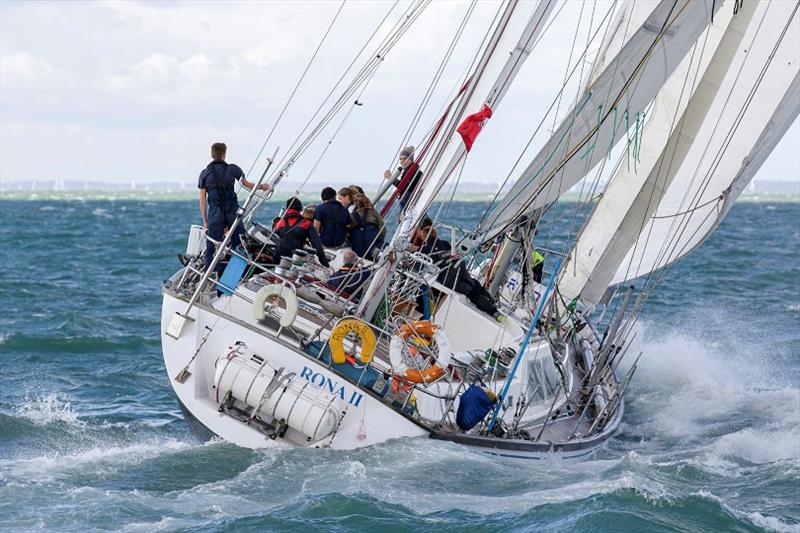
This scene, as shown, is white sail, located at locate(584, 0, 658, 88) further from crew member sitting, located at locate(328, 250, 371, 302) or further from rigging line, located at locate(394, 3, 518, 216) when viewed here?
crew member sitting, located at locate(328, 250, 371, 302)

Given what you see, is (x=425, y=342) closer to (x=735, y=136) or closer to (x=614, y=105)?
(x=614, y=105)

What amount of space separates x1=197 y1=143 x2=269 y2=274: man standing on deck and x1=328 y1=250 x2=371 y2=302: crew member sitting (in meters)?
1.17

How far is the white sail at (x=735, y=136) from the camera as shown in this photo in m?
17.0

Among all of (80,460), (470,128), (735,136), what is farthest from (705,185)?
(80,460)

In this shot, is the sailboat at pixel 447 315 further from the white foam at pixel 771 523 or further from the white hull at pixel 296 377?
the white foam at pixel 771 523

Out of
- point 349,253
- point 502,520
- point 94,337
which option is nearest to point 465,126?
point 349,253

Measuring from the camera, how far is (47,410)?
15.5 metres

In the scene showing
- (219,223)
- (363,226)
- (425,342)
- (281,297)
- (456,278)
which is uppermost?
(363,226)

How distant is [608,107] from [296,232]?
3.52 meters

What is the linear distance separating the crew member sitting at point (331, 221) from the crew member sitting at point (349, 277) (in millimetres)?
671

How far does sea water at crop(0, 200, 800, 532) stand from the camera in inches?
423

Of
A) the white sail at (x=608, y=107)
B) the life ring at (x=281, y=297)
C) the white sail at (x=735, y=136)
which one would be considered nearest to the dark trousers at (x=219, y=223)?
the life ring at (x=281, y=297)

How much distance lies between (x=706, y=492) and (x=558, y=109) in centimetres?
530

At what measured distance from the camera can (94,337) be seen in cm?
2173
